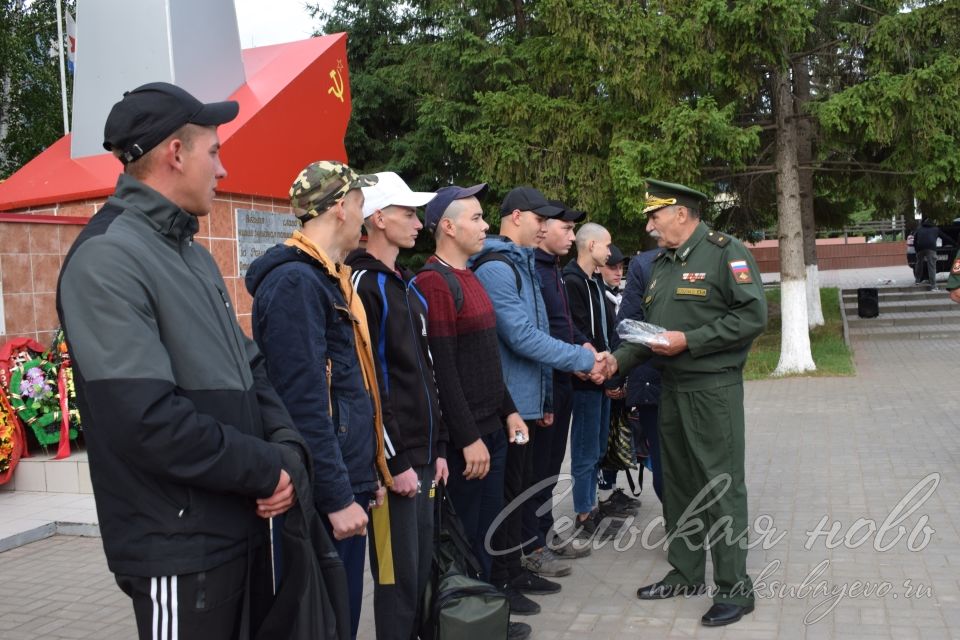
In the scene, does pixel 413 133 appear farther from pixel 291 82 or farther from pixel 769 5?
pixel 291 82

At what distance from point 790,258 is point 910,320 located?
6.08m

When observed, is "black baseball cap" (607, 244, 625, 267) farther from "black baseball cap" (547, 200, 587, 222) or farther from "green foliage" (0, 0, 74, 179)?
"green foliage" (0, 0, 74, 179)

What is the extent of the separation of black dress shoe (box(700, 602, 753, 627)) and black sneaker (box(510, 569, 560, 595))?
0.85 metres

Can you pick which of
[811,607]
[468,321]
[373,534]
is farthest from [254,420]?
[811,607]

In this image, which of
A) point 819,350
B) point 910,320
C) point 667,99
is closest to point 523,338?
point 667,99

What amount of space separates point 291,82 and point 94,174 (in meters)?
1.84

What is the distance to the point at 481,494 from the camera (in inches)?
163

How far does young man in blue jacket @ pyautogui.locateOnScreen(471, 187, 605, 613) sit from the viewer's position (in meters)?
4.45

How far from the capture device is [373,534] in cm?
332

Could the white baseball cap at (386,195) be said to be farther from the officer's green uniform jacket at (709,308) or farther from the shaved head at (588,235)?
the shaved head at (588,235)

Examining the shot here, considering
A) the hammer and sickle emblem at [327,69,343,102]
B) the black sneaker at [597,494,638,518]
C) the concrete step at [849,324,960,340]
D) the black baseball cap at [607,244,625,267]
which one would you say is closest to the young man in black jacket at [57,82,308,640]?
the black sneaker at [597,494,638,518]

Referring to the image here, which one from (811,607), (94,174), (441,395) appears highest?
(94,174)

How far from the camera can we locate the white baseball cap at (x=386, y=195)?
3.48m

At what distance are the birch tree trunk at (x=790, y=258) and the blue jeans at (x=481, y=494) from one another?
33.1 feet
